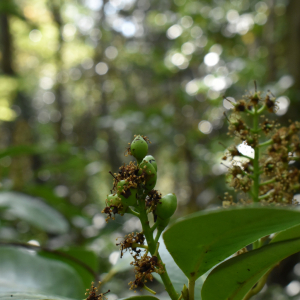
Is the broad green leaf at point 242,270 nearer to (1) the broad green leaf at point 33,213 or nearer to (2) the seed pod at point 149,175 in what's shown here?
(2) the seed pod at point 149,175

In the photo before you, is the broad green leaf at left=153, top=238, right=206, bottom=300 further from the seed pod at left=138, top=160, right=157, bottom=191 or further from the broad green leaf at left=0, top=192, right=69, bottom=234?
the broad green leaf at left=0, top=192, right=69, bottom=234

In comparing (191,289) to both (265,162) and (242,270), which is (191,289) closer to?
(242,270)

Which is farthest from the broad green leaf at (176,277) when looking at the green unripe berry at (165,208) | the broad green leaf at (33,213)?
the broad green leaf at (33,213)

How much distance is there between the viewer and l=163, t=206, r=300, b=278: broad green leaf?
1.23 feet

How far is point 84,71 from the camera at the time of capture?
420 inches

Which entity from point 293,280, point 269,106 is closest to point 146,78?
point 293,280

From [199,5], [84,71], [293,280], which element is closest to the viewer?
[293,280]

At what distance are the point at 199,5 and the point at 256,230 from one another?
3927mm

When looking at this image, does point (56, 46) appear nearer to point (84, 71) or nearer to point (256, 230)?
point (84, 71)

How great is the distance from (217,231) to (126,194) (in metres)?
0.15

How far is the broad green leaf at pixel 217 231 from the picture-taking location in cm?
37

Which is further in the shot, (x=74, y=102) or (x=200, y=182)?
(x=74, y=102)

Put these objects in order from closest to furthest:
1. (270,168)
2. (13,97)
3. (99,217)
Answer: (270,168) → (99,217) → (13,97)

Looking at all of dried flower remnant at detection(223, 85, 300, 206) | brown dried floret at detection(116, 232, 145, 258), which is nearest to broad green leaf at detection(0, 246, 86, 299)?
brown dried floret at detection(116, 232, 145, 258)
